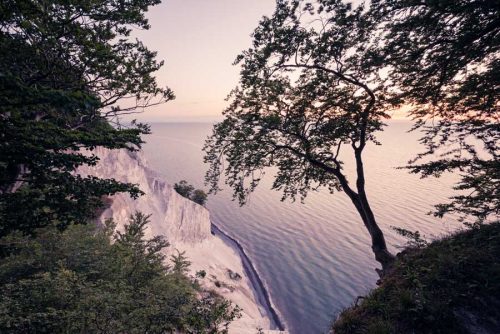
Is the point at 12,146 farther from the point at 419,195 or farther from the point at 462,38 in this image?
the point at 419,195

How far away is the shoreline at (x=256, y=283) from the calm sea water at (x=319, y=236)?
1.01 metres

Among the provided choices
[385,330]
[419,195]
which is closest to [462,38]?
[385,330]

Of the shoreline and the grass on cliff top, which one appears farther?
the shoreline

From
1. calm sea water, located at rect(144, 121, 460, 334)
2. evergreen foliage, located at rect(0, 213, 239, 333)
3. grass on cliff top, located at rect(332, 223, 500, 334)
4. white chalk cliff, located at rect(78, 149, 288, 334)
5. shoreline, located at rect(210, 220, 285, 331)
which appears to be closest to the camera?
grass on cliff top, located at rect(332, 223, 500, 334)

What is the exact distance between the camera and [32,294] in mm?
9203

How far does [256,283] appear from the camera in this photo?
36562 mm

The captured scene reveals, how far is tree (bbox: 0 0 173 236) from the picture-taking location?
21.3 feet

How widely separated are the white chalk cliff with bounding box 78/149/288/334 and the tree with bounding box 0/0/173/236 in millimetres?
17571

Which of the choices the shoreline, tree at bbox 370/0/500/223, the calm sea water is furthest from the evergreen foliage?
the shoreline

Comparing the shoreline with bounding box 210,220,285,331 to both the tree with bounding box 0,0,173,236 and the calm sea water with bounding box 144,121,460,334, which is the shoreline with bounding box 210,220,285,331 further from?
the tree with bounding box 0,0,173,236

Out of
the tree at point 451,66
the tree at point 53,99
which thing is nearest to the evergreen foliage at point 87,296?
the tree at point 53,99

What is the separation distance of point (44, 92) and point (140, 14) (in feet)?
20.3

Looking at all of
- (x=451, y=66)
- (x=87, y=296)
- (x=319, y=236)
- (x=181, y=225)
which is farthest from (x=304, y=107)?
(x=319, y=236)

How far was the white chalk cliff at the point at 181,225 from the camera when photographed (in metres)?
28.0
